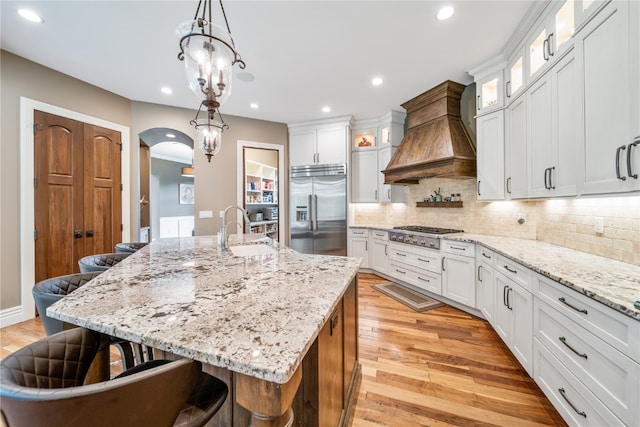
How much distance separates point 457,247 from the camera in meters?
2.96

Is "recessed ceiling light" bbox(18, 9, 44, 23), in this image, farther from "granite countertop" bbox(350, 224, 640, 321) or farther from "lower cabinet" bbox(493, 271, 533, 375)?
"lower cabinet" bbox(493, 271, 533, 375)

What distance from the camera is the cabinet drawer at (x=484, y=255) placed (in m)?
2.43

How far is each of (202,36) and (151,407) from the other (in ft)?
5.52

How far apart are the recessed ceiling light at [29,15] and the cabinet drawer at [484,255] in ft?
15.1

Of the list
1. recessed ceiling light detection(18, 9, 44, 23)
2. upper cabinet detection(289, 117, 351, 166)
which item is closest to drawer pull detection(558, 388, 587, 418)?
upper cabinet detection(289, 117, 351, 166)

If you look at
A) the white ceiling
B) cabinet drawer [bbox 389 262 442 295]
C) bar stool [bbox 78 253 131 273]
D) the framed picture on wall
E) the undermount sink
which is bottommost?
cabinet drawer [bbox 389 262 442 295]

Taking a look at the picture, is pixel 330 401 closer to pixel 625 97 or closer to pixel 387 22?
pixel 625 97

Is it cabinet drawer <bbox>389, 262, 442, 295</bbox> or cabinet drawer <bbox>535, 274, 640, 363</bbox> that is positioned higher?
cabinet drawer <bbox>535, 274, 640, 363</bbox>

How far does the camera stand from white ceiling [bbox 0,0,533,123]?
6.89 ft

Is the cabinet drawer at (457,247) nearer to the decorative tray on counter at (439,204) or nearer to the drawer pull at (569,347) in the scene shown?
the decorative tray on counter at (439,204)

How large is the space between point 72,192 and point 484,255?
16.1ft

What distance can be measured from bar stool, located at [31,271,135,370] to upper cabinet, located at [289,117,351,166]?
3747 mm

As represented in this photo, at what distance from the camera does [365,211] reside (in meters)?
4.95

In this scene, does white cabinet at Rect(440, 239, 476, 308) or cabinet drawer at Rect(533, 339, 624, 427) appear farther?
white cabinet at Rect(440, 239, 476, 308)
